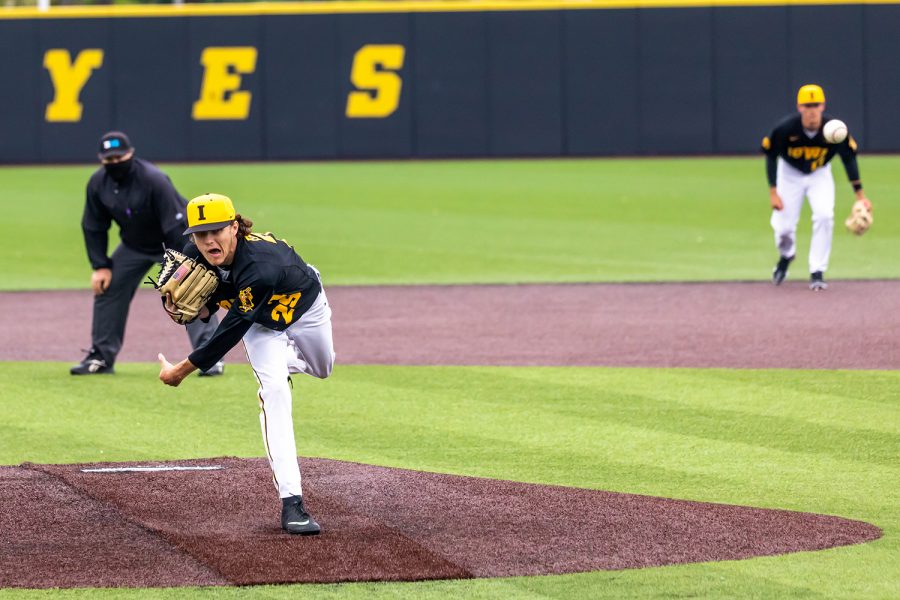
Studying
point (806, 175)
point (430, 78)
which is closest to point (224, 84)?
point (430, 78)

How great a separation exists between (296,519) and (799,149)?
9495mm

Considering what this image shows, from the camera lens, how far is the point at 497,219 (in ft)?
69.8

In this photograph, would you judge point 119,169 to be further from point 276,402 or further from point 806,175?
point 806,175

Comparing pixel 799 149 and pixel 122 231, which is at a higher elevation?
pixel 799 149

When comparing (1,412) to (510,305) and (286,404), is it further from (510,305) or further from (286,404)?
(510,305)

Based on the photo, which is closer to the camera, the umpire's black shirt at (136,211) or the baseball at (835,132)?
the umpire's black shirt at (136,211)

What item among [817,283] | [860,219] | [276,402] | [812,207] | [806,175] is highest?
[806,175]

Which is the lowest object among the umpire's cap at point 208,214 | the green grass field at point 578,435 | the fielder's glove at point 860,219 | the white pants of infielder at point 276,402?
the green grass field at point 578,435

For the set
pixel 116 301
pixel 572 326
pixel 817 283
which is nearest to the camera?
pixel 116 301

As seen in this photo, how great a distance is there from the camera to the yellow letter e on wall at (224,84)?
28.1 meters

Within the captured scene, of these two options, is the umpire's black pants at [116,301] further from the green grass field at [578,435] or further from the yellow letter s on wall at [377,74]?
the yellow letter s on wall at [377,74]

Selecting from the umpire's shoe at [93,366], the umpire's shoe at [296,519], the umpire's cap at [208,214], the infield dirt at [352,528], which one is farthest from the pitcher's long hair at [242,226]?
the umpire's shoe at [93,366]

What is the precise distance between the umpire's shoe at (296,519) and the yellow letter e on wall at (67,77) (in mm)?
22758

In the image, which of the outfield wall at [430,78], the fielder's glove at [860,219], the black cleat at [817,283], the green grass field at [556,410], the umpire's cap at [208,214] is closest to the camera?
the green grass field at [556,410]
